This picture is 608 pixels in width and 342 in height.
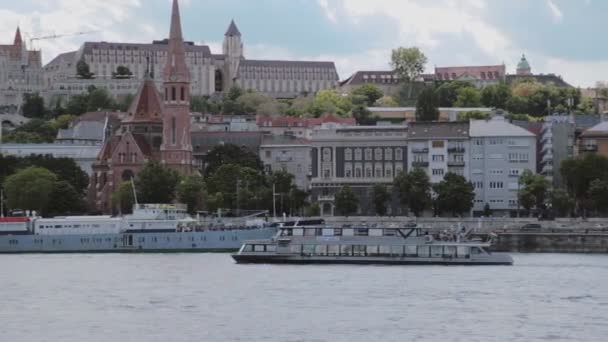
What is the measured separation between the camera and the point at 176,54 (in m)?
152

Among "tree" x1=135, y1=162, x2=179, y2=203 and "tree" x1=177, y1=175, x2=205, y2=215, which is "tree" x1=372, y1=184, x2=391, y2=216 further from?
"tree" x1=135, y1=162, x2=179, y2=203

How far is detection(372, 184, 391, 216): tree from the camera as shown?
134500 mm

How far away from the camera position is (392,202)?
138 metres

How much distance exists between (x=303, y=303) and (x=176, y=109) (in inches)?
3280

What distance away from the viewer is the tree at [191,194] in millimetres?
134000

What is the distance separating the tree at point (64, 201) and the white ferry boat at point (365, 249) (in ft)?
148

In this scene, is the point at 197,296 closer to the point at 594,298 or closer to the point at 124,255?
the point at 594,298

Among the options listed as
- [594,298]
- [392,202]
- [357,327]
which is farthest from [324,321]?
[392,202]

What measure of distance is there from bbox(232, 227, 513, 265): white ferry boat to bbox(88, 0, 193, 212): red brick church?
54511 millimetres

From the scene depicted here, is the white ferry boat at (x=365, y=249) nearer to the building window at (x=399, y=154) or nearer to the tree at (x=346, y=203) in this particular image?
the tree at (x=346, y=203)

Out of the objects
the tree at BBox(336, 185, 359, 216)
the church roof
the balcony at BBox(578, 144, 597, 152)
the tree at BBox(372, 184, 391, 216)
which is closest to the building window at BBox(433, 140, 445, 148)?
the tree at BBox(372, 184, 391, 216)

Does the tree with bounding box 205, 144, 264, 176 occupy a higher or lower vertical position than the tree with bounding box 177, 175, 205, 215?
higher

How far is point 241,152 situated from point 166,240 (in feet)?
155

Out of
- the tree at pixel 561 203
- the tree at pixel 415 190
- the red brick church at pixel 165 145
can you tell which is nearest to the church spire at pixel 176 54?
the red brick church at pixel 165 145
